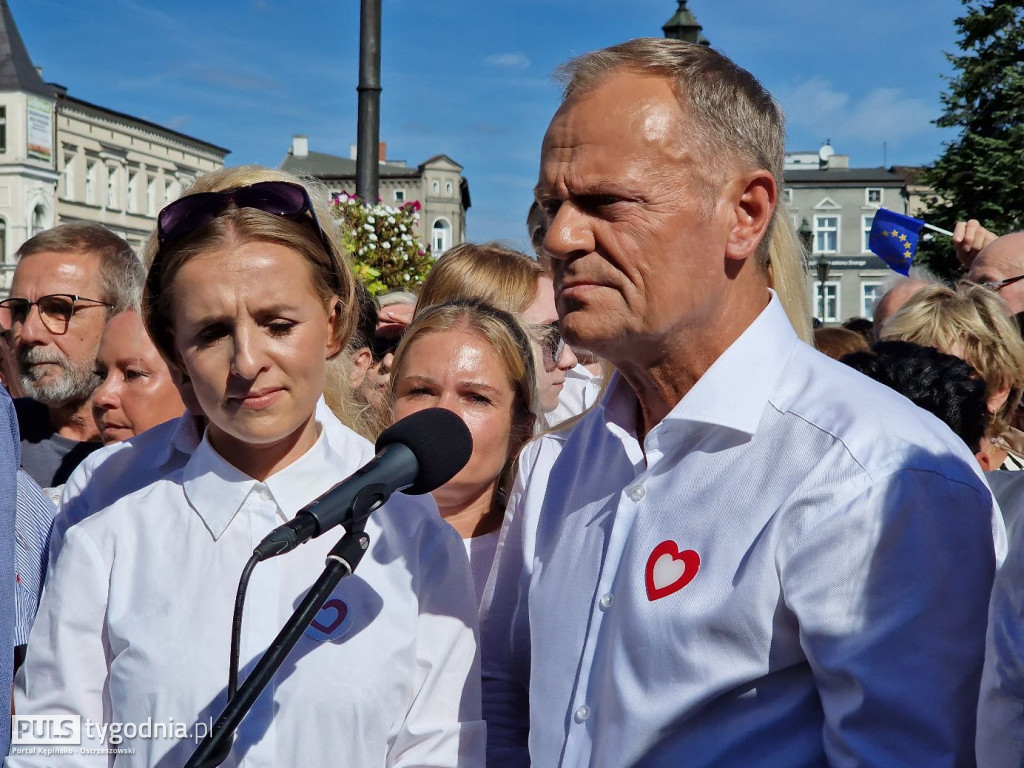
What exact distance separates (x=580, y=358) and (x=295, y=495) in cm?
252

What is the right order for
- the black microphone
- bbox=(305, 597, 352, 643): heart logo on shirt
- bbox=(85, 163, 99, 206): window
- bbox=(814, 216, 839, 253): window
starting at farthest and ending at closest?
bbox=(814, 216, 839, 253): window, bbox=(85, 163, 99, 206): window, bbox=(305, 597, 352, 643): heart logo on shirt, the black microphone

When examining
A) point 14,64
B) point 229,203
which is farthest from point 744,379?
point 14,64

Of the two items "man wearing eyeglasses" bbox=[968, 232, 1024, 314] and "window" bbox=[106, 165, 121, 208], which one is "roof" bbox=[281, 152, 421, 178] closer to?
"window" bbox=[106, 165, 121, 208]

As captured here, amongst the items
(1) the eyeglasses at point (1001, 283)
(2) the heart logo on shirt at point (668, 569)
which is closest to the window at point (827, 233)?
(1) the eyeglasses at point (1001, 283)

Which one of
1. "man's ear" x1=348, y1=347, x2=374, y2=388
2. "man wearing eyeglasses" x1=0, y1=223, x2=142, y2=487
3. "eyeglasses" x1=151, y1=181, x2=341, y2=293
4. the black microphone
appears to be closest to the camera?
the black microphone

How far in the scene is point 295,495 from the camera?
2.39 meters

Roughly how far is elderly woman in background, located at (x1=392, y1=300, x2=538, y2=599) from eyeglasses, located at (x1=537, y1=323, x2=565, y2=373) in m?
0.65

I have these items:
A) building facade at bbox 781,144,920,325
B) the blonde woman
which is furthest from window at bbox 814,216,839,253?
the blonde woman

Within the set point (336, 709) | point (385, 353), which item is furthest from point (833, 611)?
point (385, 353)

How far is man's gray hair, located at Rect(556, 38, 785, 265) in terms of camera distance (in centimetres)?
210

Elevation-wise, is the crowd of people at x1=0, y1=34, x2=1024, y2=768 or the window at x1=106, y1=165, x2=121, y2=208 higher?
the window at x1=106, y1=165, x2=121, y2=208

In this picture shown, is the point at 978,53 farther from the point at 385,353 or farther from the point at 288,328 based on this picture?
the point at 288,328

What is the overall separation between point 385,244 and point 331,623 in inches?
235

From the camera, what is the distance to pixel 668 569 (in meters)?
1.91
